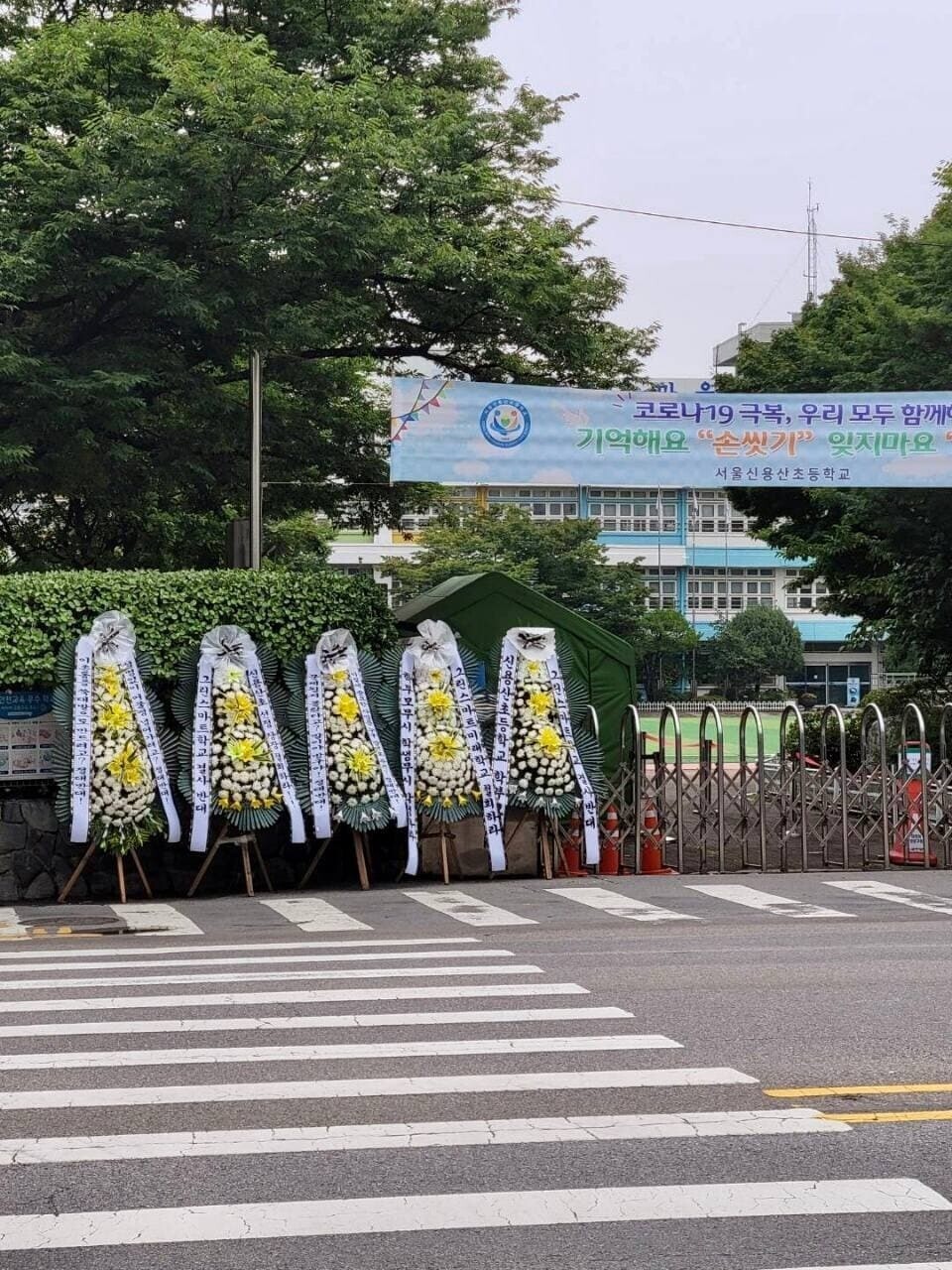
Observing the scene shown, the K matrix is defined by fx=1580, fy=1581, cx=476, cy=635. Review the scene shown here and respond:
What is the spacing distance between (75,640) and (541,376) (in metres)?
11.5

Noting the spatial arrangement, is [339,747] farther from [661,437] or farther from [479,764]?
[661,437]

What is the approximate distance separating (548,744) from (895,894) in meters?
3.82

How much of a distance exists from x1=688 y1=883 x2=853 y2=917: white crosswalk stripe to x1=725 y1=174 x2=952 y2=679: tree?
363 inches

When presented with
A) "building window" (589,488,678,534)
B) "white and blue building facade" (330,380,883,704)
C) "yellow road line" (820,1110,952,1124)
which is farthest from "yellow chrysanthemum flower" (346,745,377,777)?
"building window" (589,488,678,534)

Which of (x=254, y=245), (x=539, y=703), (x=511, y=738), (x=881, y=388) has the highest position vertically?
(x=254, y=245)

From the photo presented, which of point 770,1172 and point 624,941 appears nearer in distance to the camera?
point 770,1172

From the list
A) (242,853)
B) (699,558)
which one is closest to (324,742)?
(242,853)

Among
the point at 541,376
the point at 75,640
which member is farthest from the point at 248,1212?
the point at 541,376

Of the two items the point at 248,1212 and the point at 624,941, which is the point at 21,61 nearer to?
the point at 624,941

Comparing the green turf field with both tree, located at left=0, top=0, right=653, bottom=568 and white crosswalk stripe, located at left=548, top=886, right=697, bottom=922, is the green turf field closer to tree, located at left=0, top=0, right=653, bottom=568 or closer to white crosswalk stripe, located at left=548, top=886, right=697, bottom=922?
tree, located at left=0, top=0, right=653, bottom=568

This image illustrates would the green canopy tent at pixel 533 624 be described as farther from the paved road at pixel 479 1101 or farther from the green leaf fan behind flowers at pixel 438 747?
the paved road at pixel 479 1101

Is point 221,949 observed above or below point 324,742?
below

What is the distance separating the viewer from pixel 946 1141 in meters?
6.23

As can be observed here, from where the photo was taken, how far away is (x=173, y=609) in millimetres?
16031
